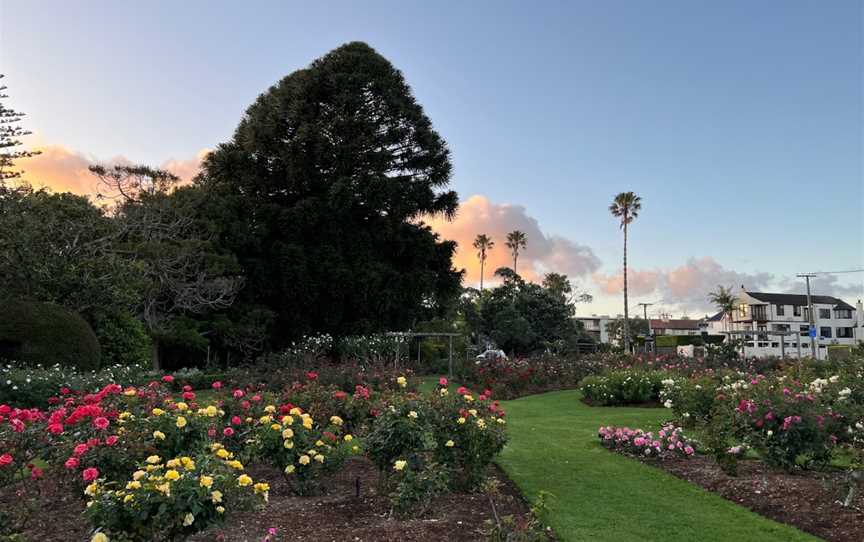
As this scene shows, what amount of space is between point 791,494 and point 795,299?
83692 mm

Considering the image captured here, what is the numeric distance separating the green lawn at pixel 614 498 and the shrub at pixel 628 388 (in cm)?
545

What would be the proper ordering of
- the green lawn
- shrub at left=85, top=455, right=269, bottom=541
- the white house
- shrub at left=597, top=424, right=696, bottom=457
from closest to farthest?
shrub at left=85, top=455, right=269, bottom=541, the green lawn, shrub at left=597, top=424, right=696, bottom=457, the white house

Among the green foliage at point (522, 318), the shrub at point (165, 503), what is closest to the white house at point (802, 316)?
the green foliage at point (522, 318)

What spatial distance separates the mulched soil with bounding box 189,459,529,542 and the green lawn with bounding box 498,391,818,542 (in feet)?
1.66

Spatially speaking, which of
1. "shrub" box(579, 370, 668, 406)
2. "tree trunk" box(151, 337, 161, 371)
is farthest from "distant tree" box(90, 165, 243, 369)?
"shrub" box(579, 370, 668, 406)

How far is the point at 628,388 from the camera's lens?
50.8 ft

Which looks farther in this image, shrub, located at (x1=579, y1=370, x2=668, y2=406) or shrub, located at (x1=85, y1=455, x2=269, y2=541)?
shrub, located at (x1=579, y1=370, x2=668, y2=406)

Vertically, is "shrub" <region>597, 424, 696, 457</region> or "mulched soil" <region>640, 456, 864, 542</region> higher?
"shrub" <region>597, 424, 696, 457</region>

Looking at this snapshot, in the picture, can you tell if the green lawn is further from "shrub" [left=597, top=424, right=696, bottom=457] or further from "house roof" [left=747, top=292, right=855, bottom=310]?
"house roof" [left=747, top=292, right=855, bottom=310]

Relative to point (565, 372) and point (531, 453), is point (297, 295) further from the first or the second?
point (531, 453)

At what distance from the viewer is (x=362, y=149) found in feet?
86.0

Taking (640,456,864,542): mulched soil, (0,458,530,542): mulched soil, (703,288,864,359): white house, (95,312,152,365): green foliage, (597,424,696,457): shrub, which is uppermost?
(703,288,864,359): white house

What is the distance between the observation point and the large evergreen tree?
2492 cm

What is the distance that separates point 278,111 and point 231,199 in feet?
14.9
